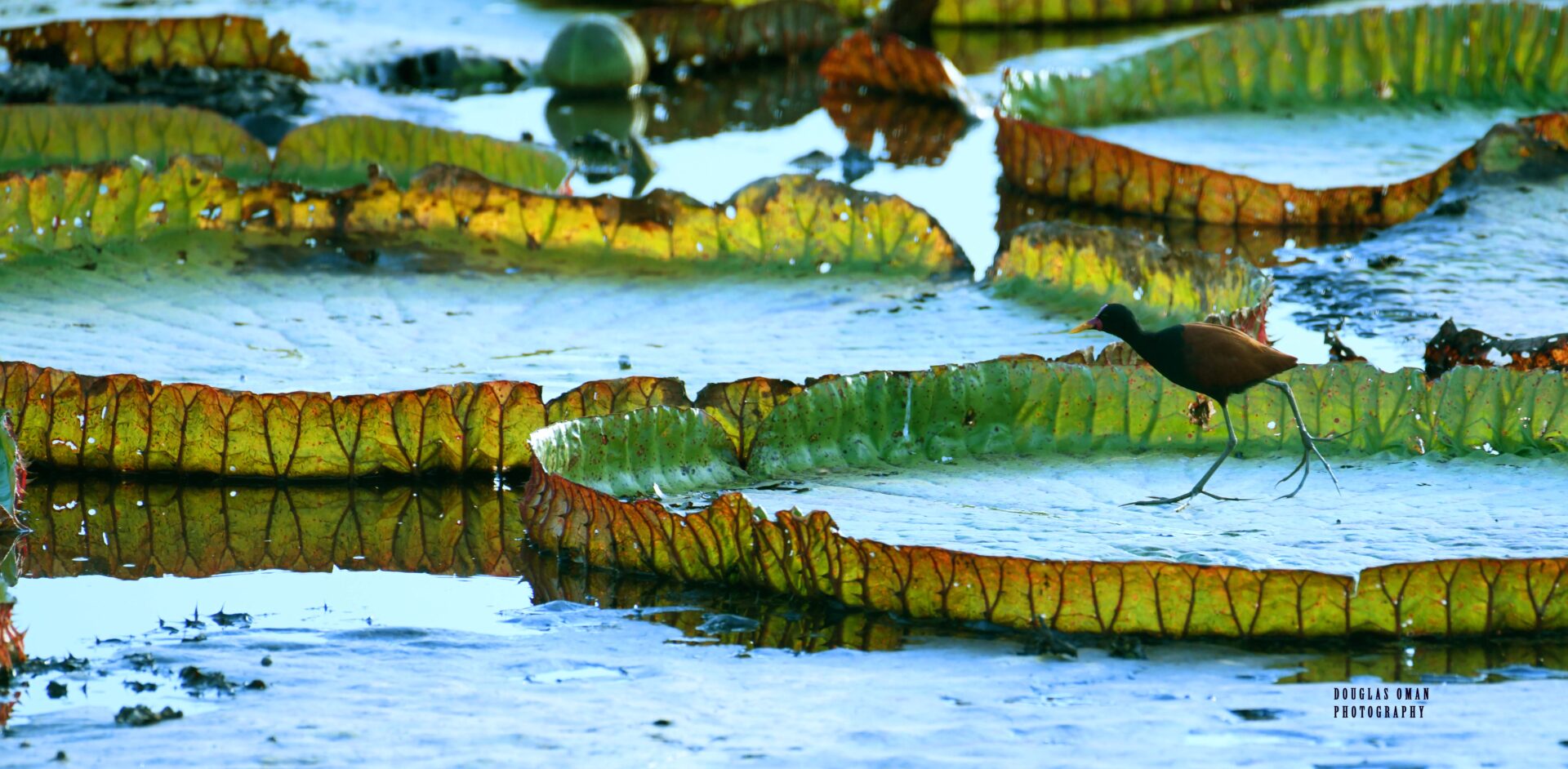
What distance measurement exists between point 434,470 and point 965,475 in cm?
103

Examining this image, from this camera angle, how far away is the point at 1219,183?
19.2 ft

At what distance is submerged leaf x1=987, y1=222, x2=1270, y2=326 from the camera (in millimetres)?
4352

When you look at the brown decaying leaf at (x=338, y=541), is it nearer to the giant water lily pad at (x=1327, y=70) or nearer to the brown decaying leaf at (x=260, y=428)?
the brown decaying leaf at (x=260, y=428)

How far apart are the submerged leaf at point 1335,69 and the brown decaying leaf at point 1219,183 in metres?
0.77

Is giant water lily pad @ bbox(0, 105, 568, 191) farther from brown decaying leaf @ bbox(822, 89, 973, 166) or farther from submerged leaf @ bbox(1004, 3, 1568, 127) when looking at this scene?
submerged leaf @ bbox(1004, 3, 1568, 127)


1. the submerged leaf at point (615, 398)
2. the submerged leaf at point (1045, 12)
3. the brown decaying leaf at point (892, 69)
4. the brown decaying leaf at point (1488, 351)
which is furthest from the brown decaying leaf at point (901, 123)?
the submerged leaf at point (615, 398)

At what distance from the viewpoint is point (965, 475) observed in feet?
11.2

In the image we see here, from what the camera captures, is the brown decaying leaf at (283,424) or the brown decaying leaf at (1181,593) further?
the brown decaying leaf at (283,424)

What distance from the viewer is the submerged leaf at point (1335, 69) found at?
7.10 meters

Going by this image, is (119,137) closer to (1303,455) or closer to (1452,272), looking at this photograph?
(1452,272)

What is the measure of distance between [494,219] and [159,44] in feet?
10.4

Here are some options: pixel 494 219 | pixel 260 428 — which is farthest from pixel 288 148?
pixel 260 428

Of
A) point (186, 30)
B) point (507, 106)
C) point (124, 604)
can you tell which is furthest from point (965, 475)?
point (186, 30)

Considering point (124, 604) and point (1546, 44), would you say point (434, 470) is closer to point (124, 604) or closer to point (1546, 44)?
point (124, 604)
